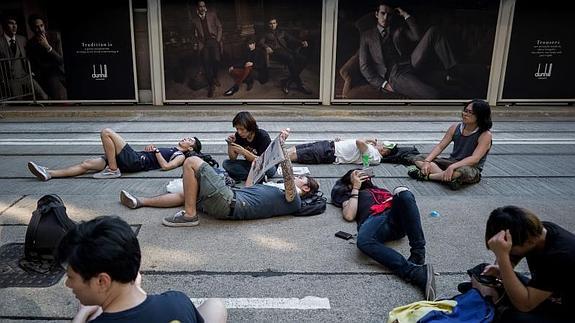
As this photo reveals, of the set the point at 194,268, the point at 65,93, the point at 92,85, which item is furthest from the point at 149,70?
the point at 194,268

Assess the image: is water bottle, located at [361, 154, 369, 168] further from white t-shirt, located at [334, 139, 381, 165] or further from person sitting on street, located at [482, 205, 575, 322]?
person sitting on street, located at [482, 205, 575, 322]

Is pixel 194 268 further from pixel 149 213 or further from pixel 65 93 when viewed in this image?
pixel 65 93

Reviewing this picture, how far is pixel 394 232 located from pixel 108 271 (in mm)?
2642

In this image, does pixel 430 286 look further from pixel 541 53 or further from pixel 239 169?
pixel 541 53

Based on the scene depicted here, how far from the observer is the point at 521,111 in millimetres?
10805

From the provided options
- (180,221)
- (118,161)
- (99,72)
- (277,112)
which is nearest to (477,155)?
(180,221)

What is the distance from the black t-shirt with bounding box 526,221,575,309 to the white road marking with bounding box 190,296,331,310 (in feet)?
4.33

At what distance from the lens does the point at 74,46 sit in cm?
1098

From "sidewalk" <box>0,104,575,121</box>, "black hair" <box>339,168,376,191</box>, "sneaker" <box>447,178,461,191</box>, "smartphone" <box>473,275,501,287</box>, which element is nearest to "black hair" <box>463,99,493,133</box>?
"sneaker" <box>447,178,461,191</box>

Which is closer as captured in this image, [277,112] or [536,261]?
[536,261]

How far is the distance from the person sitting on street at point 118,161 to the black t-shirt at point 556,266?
4.61 m

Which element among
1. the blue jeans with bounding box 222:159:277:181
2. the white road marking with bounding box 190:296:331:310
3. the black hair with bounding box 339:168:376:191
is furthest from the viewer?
the blue jeans with bounding box 222:159:277:181

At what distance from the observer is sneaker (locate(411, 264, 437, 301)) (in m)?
3.13

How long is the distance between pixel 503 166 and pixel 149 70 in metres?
8.62
